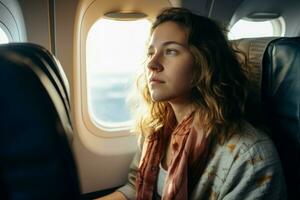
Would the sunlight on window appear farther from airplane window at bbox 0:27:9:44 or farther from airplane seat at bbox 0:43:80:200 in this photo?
airplane seat at bbox 0:43:80:200

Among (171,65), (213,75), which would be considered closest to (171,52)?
(171,65)

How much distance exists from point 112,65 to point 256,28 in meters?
1.19

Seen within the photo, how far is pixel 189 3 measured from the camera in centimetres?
164

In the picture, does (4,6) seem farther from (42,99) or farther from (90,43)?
(42,99)

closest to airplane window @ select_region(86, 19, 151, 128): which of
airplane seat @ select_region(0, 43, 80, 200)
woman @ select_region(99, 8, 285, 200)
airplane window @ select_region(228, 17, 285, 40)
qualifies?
woman @ select_region(99, 8, 285, 200)

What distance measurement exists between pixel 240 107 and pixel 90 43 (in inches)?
35.7

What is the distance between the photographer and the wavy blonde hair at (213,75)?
1.13m

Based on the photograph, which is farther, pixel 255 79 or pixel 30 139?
pixel 255 79

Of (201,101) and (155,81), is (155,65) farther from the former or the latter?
(201,101)

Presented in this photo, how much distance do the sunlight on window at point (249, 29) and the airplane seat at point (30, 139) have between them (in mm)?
1708

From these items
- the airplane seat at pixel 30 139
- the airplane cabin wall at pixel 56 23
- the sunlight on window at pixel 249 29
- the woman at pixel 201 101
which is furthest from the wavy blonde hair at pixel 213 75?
the sunlight on window at pixel 249 29

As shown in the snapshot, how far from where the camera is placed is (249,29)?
7.28ft

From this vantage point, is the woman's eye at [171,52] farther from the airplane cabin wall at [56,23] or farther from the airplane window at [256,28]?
the airplane window at [256,28]

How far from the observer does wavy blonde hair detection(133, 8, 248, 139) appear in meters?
1.13
